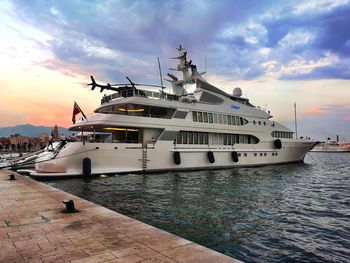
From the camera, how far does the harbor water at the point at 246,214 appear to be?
8.41m

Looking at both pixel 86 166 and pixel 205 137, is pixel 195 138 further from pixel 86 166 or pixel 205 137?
pixel 86 166

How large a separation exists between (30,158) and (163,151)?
15453mm

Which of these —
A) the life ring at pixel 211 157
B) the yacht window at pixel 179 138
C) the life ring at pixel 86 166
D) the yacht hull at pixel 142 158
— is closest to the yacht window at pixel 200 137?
the yacht hull at pixel 142 158

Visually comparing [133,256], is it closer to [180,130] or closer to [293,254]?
[293,254]

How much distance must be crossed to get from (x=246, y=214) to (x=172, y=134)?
1858 centimetres

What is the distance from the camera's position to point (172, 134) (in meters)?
30.4

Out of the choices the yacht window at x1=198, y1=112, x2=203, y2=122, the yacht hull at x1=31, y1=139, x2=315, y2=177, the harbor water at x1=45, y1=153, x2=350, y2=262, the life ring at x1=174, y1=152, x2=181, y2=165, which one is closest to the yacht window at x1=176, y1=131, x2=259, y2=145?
the yacht hull at x1=31, y1=139, x2=315, y2=177

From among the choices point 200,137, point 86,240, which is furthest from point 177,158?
point 86,240

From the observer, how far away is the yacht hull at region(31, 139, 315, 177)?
24456mm

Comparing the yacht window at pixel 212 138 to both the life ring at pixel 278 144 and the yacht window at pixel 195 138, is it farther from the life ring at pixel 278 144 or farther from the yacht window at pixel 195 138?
the life ring at pixel 278 144

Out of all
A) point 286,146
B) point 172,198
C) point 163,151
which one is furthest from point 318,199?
point 286,146

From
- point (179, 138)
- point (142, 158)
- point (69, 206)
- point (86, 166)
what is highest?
point (179, 138)

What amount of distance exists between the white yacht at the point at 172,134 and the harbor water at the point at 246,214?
4.07 meters

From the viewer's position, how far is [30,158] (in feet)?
108
